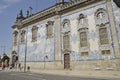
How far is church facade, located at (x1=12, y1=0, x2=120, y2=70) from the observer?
2100 centimetres

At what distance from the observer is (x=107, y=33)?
2130 cm

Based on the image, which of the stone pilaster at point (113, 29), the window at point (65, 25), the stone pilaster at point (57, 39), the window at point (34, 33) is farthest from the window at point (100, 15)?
the window at point (34, 33)

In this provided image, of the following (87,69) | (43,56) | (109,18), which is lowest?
(87,69)

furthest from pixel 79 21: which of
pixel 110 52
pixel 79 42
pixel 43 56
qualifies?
pixel 43 56

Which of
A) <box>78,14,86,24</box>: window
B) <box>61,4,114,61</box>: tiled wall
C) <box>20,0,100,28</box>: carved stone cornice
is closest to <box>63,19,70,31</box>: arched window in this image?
<box>61,4,114,61</box>: tiled wall

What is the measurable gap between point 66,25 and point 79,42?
4805mm

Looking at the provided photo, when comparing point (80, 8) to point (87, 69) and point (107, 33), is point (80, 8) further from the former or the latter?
point (87, 69)

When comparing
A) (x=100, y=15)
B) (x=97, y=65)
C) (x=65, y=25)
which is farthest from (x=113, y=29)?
(x=65, y=25)

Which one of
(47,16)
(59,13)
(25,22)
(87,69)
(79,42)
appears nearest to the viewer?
(87,69)

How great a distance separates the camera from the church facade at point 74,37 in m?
21.0

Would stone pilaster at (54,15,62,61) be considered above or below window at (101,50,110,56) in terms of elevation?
above

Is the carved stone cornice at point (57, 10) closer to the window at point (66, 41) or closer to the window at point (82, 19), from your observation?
the window at point (82, 19)

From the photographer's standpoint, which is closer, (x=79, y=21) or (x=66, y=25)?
(x=79, y=21)

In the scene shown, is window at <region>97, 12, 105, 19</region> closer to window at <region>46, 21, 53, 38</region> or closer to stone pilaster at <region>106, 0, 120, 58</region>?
stone pilaster at <region>106, 0, 120, 58</region>
